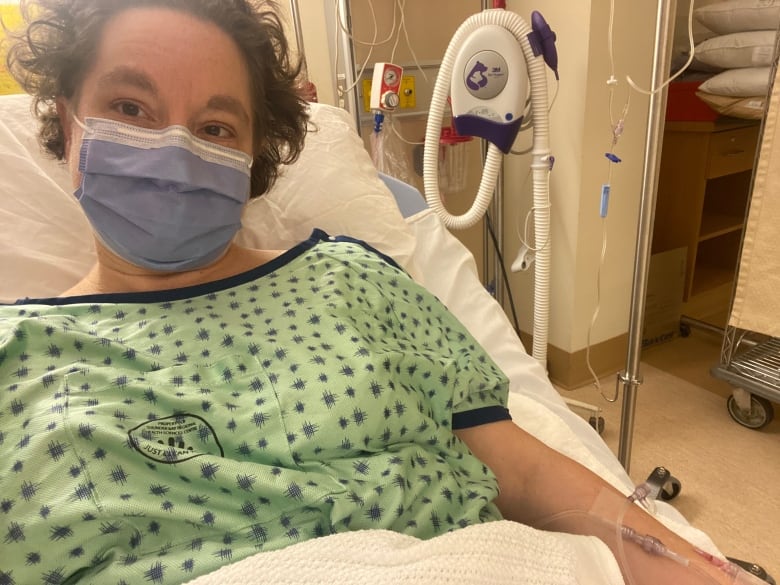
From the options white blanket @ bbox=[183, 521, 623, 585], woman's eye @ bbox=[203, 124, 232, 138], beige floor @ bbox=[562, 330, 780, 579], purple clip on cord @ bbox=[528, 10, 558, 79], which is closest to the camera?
white blanket @ bbox=[183, 521, 623, 585]

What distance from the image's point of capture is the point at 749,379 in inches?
77.7

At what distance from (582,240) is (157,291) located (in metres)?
1.62

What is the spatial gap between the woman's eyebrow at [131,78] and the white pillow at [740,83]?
192 centimetres

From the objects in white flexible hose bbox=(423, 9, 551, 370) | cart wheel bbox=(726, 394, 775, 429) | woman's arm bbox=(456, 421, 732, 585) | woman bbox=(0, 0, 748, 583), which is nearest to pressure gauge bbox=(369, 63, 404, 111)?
white flexible hose bbox=(423, 9, 551, 370)

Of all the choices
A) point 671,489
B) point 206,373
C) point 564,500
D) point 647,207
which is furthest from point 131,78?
point 671,489

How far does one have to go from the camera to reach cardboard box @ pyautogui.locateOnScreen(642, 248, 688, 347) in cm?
252

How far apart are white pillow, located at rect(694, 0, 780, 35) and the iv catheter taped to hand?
1.78 m

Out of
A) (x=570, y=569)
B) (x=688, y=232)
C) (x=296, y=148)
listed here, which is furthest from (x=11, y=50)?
(x=688, y=232)

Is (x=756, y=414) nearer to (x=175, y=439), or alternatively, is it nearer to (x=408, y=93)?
(x=408, y=93)

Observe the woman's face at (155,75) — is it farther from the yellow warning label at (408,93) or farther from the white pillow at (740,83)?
the white pillow at (740,83)

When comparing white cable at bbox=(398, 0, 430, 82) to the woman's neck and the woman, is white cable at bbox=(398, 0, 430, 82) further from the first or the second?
the woman's neck

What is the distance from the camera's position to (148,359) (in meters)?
0.74

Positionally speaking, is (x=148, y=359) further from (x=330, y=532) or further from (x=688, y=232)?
(x=688, y=232)

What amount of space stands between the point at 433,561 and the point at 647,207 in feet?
3.32
